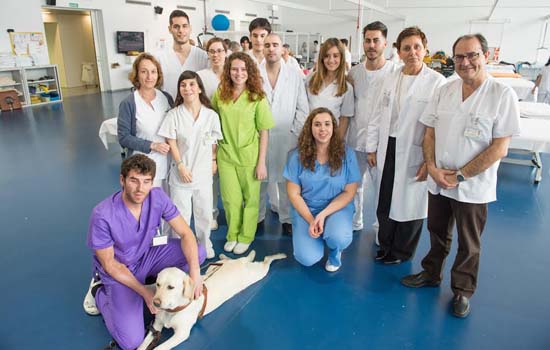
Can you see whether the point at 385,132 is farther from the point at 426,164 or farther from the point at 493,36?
the point at 493,36

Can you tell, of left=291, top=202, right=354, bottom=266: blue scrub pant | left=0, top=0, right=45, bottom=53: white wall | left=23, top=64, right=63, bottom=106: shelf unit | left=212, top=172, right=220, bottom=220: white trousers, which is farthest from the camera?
left=23, top=64, right=63, bottom=106: shelf unit

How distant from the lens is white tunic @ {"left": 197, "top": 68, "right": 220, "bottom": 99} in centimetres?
264

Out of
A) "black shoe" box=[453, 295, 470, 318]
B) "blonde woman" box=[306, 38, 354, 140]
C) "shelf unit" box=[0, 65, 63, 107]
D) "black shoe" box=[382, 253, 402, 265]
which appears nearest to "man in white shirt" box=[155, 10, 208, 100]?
"blonde woman" box=[306, 38, 354, 140]

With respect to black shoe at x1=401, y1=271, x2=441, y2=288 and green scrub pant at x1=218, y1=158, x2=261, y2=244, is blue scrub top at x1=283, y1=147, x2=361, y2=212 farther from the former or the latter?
black shoe at x1=401, y1=271, x2=441, y2=288

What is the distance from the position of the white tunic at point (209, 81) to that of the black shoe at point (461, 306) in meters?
1.97

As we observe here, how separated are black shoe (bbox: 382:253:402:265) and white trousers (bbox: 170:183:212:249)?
3.82ft

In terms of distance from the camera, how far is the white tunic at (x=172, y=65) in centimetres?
270

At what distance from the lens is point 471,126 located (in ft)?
5.71

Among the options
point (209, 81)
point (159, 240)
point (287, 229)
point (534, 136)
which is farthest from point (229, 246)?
point (534, 136)

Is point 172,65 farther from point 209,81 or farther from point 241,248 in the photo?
point 241,248

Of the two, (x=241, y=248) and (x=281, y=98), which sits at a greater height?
(x=281, y=98)

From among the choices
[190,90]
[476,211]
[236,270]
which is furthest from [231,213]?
[476,211]

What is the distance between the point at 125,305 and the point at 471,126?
70.6 inches

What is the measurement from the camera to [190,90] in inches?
87.8
